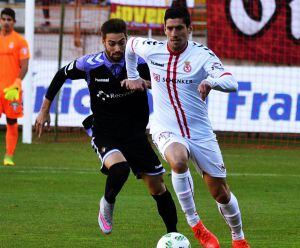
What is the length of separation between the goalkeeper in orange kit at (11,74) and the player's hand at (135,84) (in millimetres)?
6590

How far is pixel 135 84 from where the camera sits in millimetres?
8812

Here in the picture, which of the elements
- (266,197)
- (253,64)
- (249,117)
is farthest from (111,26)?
(253,64)

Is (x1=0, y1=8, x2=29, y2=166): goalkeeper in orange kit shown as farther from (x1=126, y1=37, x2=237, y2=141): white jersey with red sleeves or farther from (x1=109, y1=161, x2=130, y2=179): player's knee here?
(x1=126, y1=37, x2=237, y2=141): white jersey with red sleeves

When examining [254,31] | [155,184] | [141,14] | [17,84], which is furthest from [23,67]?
[254,31]

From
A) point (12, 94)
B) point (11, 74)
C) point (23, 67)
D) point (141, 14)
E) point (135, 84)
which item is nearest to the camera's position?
point (135, 84)

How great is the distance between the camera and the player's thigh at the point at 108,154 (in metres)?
9.10

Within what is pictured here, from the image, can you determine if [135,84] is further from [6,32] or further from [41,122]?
[6,32]

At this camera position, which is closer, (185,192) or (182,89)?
(185,192)

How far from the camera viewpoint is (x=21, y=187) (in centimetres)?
1303

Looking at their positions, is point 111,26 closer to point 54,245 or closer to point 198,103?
point 198,103

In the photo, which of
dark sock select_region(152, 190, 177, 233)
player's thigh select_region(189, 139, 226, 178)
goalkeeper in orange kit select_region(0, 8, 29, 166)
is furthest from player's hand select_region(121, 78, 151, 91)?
goalkeeper in orange kit select_region(0, 8, 29, 166)

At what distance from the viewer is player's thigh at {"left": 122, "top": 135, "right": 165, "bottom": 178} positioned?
30.2 feet

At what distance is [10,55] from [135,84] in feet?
25.6

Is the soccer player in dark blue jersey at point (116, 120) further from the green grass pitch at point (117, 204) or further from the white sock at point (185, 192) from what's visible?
the white sock at point (185, 192)
